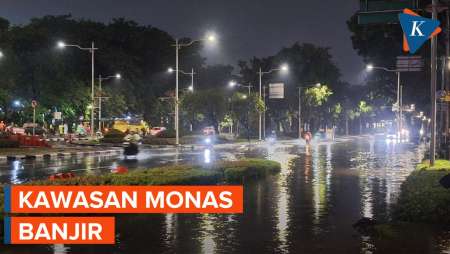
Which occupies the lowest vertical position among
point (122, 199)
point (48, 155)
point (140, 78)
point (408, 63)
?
point (48, 155)

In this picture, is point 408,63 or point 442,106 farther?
point 408,63

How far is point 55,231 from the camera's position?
451 inches

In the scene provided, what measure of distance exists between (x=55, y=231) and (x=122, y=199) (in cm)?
257

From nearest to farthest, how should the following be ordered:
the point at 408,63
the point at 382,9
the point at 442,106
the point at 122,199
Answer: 1. the point at 122,199
2. the point at 382,9
3. the point at 442,106
4. the point at 408,63

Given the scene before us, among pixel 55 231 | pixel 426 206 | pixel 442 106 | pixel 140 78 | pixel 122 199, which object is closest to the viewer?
pixel 55 231

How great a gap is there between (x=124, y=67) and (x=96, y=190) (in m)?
80.4

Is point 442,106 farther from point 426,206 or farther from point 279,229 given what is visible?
point 279,229

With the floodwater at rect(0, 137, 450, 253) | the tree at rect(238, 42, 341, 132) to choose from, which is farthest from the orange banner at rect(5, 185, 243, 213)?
the tree at rect(238, 42, 341, 132)

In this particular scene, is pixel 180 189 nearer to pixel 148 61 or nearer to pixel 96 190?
pixel 96 190

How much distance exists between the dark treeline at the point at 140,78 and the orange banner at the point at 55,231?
175 ft

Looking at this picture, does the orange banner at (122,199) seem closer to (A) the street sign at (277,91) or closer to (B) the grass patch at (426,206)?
(B) the grass patch at (426,206)

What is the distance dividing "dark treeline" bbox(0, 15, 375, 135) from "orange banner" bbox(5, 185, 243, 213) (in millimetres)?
51343

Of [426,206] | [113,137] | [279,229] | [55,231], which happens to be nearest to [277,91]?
[113,137]

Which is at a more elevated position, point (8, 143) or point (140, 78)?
point (140, 78)
